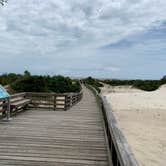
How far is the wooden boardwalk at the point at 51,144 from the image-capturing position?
18.6 feet

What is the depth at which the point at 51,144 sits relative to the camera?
6957 mm

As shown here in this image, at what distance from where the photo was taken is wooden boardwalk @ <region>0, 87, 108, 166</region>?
5.67 meters

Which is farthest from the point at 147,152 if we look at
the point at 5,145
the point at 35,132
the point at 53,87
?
the point at 53,87

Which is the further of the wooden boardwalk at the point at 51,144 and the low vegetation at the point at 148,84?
the low vegetation at the point at 148,84

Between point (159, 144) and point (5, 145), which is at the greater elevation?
point (5, 145)

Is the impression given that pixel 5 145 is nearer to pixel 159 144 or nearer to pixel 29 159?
pixel 29 159

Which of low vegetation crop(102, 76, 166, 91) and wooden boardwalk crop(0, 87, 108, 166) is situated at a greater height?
wooden boardwalk crop(0, 87, 108, 166)

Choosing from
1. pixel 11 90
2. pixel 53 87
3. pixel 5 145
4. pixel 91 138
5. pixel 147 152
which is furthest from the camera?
pixel 53 87

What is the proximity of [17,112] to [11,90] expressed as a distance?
16.6m

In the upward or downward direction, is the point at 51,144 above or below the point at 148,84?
above

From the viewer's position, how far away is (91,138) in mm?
7816

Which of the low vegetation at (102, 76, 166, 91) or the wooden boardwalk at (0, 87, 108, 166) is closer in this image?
the wooden boardwalk at (0, 87, 108, 166)

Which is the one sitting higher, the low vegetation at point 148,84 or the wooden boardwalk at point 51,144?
the wooden boardwalk at point 51,144

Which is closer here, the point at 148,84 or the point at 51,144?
the point at 51,144
